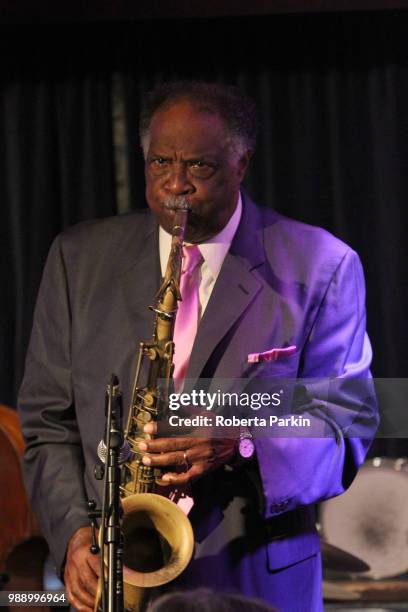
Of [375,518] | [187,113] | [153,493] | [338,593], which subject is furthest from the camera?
[338,593]

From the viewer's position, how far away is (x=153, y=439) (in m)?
2.16

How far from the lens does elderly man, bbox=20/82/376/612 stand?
2170 mm

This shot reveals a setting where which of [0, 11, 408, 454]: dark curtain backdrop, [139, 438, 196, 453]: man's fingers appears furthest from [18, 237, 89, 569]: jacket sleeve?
[0, 11, 408, 454]: dark curtain backdrop

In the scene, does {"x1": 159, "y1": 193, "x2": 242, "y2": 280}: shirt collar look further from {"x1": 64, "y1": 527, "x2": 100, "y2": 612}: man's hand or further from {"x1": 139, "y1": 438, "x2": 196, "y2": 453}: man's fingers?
{"x1": 64, "y1": 527, "x2": 100, "y2": 612}: man's hand

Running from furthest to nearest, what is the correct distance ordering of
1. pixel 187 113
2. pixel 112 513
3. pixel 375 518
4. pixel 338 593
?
1. pixel 338 593
2. pixel 375 518
3. pixel 187 113
4. pixel 112 513

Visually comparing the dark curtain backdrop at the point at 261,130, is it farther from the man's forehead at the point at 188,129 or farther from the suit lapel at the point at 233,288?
the man's forehead at the point at 188,129

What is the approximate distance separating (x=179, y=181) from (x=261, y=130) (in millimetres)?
946

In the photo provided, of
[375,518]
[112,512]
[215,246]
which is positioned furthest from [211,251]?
[375,518]

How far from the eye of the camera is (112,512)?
180 cm

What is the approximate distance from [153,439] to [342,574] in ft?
4.22

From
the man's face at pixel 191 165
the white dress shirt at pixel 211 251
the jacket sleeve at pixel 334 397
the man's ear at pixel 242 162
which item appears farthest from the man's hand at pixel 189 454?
the man's ear at pixel 242 162

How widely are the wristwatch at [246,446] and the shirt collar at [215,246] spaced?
41 cm

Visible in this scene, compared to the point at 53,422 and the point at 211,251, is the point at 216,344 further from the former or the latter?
the point at 53,422

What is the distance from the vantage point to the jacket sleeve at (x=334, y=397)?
2.18m
